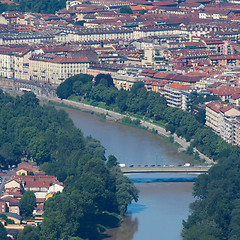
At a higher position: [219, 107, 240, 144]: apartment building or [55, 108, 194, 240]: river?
[219, 107, 240, 144]: apartment building

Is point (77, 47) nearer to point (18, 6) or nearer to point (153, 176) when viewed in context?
point (18, 6)

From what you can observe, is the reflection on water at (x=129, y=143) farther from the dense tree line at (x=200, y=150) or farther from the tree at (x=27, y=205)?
the tree at (x=27, y=205)

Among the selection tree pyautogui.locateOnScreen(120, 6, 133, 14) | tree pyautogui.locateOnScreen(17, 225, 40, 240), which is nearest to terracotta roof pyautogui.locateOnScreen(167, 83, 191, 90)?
tree pyautogui.locateOnScreen(17, 225, 40, 240)

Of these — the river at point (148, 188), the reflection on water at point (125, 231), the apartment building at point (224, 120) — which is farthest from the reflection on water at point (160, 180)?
the apartment building at point (224, 120)

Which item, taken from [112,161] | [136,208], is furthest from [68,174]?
[112,161]

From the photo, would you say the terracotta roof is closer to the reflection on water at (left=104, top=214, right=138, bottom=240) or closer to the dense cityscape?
the dense cityscape

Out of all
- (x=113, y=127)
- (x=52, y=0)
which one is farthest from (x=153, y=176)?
(x=52, y=0)

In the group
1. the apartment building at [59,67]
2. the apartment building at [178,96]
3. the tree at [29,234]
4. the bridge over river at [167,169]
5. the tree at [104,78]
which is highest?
the tree at [29,234]

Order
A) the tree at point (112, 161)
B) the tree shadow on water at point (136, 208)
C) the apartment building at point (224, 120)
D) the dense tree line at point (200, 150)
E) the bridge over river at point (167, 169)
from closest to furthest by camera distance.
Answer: the dense tree line at point (200, 150) → the tree shadow on water at point (136, 208) → the tree at point (112, 161) → the bridge over river at point (167, 169) → the apartment building at point (224, 120)
